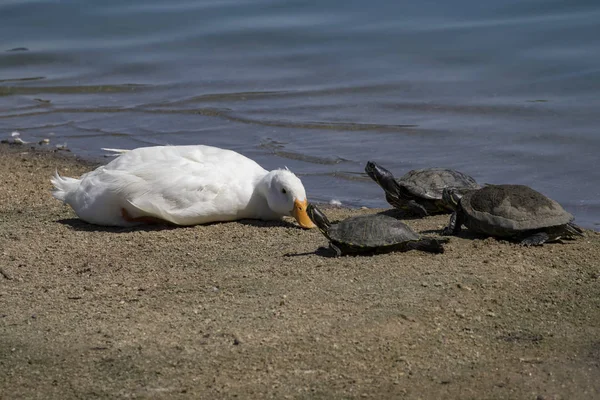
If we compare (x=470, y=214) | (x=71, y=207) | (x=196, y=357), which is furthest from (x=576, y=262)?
(x=71, y=207)

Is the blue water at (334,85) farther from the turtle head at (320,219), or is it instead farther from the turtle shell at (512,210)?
the turtle head at (320,219)

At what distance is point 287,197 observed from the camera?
759cm

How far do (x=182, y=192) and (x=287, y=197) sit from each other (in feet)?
2.74

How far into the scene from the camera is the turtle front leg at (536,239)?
6.69m

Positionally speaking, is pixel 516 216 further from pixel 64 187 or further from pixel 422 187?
pixel 64 187

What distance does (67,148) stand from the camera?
11891 millimetres

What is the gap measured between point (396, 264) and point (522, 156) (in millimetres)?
4815

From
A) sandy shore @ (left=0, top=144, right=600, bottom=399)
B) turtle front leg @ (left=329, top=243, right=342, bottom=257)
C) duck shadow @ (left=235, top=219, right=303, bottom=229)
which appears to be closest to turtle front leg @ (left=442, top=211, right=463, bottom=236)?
sandy shore @ (left=0, top=144, right=600, bottom=399)

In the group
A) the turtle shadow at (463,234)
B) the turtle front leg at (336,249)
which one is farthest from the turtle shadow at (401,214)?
the turtle front leg at (336,249)

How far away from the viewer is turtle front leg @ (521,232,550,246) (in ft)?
21.9

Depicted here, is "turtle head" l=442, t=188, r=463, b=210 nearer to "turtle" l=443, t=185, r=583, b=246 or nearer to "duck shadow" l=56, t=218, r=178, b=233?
"turtle" l=443, t=185, r=583, b=246

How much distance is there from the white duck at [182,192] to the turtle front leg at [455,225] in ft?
3.66

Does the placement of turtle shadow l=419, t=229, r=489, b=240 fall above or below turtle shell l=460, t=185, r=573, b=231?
below

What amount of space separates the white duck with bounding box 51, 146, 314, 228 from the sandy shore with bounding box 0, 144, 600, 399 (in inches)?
15.8
